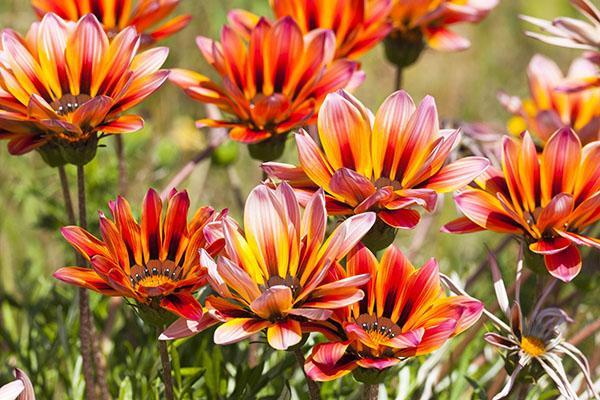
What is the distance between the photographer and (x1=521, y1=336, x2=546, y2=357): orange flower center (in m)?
1.09

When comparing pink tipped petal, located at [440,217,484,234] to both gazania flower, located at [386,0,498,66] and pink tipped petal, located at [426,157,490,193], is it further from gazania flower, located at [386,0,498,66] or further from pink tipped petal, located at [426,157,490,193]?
gazania flower, located at [386,0,498,66]

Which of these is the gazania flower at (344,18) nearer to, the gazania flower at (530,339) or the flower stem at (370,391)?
the gazania flower at (530,339)

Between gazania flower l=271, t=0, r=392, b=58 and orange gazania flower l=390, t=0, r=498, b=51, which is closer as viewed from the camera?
gazania flower l=271, t=0, r=392, b=58

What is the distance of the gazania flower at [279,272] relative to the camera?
0.90m

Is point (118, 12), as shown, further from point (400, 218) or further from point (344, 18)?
point (400, 218)

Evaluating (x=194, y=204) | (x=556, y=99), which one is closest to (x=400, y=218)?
(x=556, y=99)

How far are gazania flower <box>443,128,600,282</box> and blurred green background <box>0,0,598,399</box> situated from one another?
13.1 inches

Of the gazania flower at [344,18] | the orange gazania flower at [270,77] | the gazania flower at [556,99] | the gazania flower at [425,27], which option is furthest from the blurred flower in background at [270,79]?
the gazania flower at [556,99]

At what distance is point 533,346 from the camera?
43.5 inches

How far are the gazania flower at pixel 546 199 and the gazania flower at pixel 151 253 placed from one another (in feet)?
1.05

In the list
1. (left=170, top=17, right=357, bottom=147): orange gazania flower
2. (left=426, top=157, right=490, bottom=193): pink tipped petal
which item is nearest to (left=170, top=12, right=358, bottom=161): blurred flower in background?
(left=170, top=17, right=357, bottom=147): orange gazania flower

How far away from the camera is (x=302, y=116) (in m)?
1.24

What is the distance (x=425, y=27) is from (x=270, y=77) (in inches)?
19.4

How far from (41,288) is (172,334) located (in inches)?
45.2
